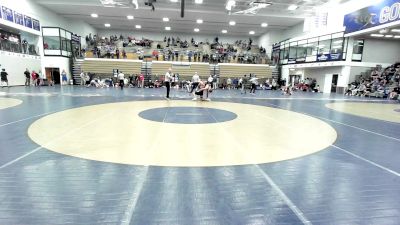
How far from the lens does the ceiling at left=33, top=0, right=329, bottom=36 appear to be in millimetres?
Answer: 22984

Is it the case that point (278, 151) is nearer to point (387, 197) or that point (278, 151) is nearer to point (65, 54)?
point (387, 197)

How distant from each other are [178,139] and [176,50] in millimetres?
27890

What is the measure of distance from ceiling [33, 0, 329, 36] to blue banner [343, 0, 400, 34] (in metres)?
2.86

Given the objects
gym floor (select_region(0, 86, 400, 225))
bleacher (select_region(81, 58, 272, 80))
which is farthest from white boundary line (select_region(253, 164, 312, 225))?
bleacher (select_region(81, 58, 272, 80))

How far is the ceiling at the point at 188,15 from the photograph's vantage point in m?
23.0

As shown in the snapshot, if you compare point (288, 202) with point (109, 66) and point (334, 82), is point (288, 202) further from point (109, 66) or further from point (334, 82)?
point (109, 66)

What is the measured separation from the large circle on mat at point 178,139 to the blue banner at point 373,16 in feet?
50.2

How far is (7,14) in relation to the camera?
61.7ft

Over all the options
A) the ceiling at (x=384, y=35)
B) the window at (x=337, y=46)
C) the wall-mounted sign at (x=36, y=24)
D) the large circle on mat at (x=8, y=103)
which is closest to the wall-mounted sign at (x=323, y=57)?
the window at (x=337, y=46)

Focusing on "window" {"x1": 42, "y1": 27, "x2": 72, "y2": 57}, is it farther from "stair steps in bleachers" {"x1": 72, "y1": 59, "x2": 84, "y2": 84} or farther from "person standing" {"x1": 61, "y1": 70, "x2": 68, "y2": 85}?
"person standing" {"x1": 61, "y1": 70, "x2": 68, "y2": 85}

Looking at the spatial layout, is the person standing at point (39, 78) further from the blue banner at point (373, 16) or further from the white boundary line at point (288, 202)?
the blue banner at point (373, 16)

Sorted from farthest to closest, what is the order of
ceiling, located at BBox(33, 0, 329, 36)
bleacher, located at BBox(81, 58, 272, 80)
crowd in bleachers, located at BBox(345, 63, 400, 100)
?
bleacher, located at BBox(81, 58, 272, 80) < ceiling, located at BBox(33, 0, 329, 36) < crowd in bleachers, located at BBox(345, 63, 400, 100)

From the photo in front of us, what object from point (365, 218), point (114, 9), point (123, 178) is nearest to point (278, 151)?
point (365, 218)

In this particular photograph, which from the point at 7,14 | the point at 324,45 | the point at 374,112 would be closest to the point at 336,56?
the point at 324,45
